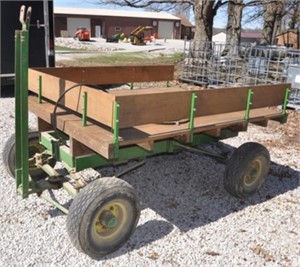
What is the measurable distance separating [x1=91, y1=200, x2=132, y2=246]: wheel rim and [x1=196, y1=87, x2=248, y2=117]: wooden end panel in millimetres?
1165

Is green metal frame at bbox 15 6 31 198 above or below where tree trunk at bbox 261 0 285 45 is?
below

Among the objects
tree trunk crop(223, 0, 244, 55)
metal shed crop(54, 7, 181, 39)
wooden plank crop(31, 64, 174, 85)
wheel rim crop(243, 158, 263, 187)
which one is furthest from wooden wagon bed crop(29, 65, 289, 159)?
metal shed crop(54, 7, 181, 39)

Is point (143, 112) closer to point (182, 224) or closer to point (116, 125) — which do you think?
point (116, 125)

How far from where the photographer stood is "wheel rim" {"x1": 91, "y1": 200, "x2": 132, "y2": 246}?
11.5 ft

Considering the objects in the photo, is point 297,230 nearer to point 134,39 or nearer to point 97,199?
point 97,199

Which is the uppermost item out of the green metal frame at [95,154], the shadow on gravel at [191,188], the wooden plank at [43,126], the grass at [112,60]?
the wooden plank at [43,126]

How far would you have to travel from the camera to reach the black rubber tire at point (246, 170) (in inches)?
179

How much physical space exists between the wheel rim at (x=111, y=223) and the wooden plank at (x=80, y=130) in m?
0.51

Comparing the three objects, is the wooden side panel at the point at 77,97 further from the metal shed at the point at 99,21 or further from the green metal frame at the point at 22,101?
the metal shed at the point at 99,21

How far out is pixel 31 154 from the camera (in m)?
4.73

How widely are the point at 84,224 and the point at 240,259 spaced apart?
148cm

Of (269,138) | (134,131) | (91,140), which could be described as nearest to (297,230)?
(134,131)

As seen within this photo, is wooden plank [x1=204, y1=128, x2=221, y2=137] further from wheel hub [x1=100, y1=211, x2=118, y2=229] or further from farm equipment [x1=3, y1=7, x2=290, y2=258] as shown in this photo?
wheel hub [x1=100, y1=211, x2=118, y2=229]

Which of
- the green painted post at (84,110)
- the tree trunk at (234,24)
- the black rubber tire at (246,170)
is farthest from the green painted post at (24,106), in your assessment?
the tree trunk at (234,24)
